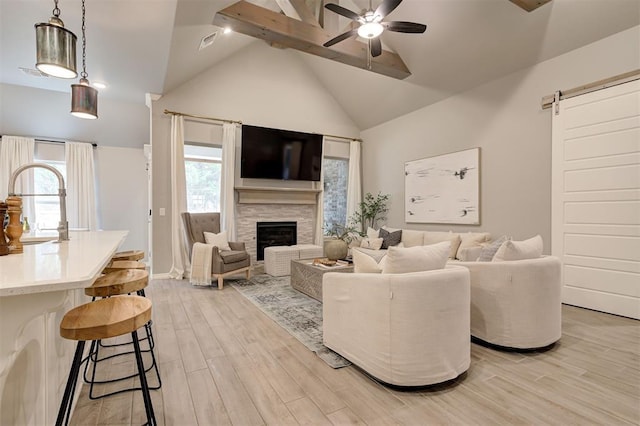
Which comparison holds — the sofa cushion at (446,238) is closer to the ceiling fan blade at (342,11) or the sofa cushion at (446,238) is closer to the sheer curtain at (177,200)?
the ceiling fan blade at (342,11)

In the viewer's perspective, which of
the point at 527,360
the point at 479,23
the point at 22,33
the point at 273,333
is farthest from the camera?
the point at 479,23

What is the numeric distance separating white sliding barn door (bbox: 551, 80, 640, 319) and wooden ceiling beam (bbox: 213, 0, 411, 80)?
8.01 ft

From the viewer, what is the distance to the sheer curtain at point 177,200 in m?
5.14

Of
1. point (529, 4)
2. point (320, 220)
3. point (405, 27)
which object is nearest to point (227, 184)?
point (320, 220)

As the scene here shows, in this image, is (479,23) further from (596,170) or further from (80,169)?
(80,169)

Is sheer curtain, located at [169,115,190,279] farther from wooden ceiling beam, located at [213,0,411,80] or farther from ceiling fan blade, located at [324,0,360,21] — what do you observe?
ceiling fan blade, located at [324,0,360,21]

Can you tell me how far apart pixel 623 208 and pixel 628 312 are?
1.11 m

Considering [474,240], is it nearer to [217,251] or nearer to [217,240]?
[217,251]

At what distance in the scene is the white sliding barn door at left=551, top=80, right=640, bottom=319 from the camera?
325 centimetres

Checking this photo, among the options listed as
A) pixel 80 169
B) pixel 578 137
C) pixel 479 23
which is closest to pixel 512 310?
pixel 578 137

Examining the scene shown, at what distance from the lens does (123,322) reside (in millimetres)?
1280

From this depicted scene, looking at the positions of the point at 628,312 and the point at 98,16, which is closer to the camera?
the point at 98,16

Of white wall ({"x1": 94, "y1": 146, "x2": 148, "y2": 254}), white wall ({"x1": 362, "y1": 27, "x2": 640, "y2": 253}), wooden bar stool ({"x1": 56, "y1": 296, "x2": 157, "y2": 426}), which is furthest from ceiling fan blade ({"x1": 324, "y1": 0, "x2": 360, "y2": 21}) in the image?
white wall ({"x1": 94, "y1": 146, "x2": 148, "y2": 254})

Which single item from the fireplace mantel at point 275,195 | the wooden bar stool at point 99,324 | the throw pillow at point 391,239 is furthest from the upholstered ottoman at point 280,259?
the wooden bar stool at point 99,324
